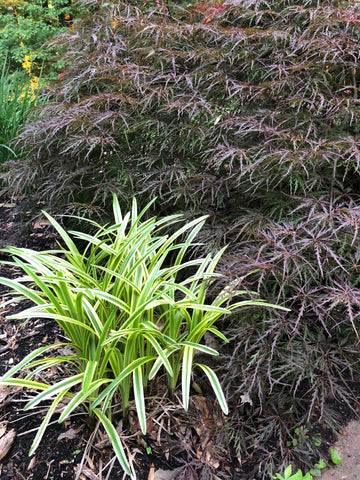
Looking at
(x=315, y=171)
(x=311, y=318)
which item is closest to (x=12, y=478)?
(x=311, y=318)

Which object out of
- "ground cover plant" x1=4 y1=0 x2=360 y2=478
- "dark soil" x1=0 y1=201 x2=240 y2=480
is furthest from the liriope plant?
"ground cover plant" x1=4 y1=0 x2=360 y2=478

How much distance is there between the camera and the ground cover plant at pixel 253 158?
5.09 ft

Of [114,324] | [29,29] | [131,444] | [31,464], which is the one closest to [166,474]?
[131,444]

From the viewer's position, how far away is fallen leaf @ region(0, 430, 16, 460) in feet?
4.53

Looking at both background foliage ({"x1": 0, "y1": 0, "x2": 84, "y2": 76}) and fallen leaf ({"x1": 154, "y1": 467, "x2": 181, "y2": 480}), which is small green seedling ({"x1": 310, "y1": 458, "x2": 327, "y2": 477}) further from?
background foliage ({"x1": 0, "y1": 0, "x2": 84, "y2": 76})

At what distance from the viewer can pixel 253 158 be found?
1746mm

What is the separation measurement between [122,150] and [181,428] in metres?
1.44

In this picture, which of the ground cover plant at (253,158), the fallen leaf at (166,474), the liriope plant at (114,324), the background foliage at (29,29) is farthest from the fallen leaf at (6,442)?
the background foliage at (29,29)

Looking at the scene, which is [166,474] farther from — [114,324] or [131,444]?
[114,324]

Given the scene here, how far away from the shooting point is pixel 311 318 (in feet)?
5.63

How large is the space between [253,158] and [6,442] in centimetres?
147

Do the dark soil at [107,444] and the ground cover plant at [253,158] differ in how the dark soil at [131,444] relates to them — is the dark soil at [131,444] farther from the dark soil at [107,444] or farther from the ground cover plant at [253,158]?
the ground cover plant at [253,158]

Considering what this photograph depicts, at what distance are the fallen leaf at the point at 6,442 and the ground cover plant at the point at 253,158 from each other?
82 cm

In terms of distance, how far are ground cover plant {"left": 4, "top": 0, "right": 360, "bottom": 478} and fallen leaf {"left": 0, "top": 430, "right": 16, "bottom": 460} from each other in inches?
32.2
